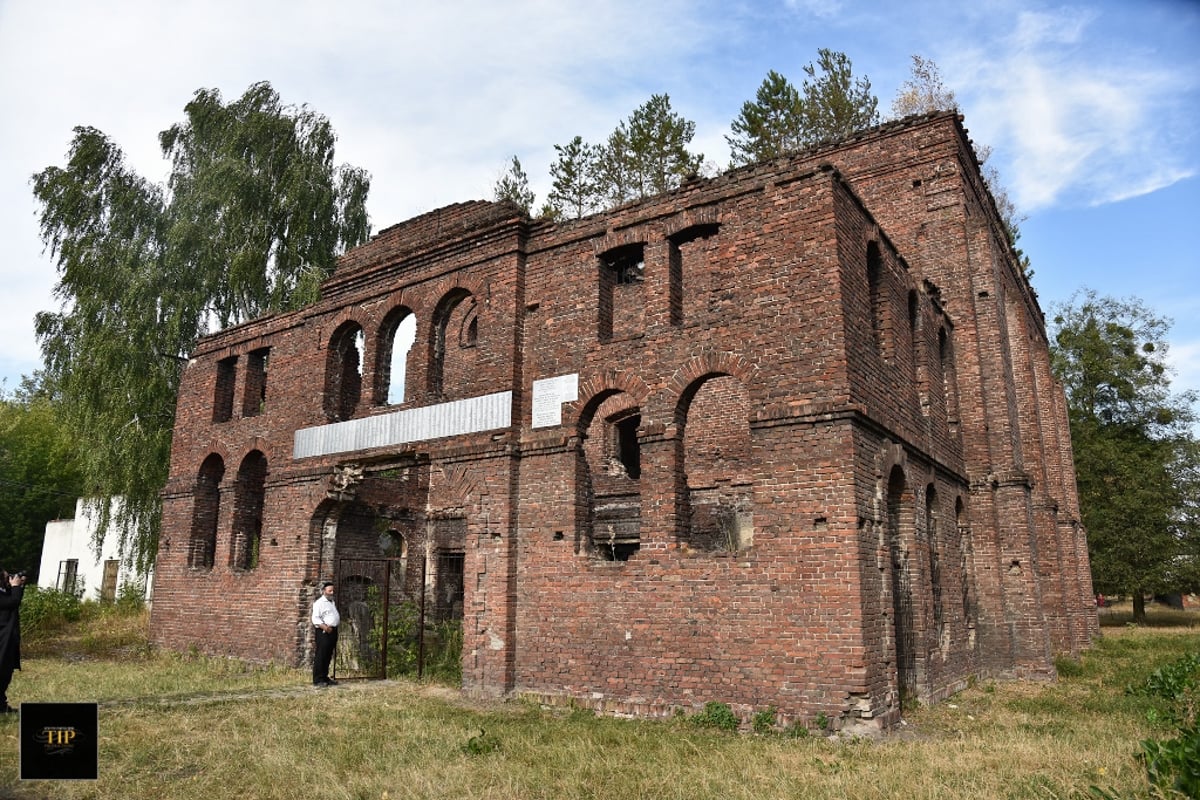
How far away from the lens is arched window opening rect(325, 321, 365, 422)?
47.5ft

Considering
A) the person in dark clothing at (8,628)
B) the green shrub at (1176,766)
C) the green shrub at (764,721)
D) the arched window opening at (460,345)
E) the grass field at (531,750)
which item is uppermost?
the arched window opening at (460,345)

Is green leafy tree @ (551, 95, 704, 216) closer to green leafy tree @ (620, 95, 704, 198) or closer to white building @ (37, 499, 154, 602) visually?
green leafy tree @ (620, 95, 704, 198)

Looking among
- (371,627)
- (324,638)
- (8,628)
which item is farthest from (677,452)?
(8,628)

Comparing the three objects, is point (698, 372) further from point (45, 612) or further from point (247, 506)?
point (45, 612)

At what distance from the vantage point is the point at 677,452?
392 inches

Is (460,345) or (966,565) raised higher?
(460,345)

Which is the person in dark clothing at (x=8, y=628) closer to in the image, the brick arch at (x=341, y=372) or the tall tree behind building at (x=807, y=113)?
the brick arch at (x=341, y=372)

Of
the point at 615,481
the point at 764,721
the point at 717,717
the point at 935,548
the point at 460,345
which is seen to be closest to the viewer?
the point at 764,721

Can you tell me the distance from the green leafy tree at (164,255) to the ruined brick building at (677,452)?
511 centimetres

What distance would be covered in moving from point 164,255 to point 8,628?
54.9ft

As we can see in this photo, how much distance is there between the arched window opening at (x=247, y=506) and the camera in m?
15.6

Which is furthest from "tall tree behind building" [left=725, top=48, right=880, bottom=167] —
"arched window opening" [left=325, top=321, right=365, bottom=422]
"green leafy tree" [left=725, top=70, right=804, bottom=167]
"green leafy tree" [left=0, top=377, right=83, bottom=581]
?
"green leafy tree" [left=0, top=377, right=83, bottom=581]

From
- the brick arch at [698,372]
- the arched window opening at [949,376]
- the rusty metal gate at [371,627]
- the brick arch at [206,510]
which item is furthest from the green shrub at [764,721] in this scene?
the brick arch at [206,510]

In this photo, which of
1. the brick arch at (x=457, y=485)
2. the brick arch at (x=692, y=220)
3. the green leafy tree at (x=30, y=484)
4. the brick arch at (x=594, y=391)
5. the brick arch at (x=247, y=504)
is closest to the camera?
the brick arch at (x=692, y=220)
